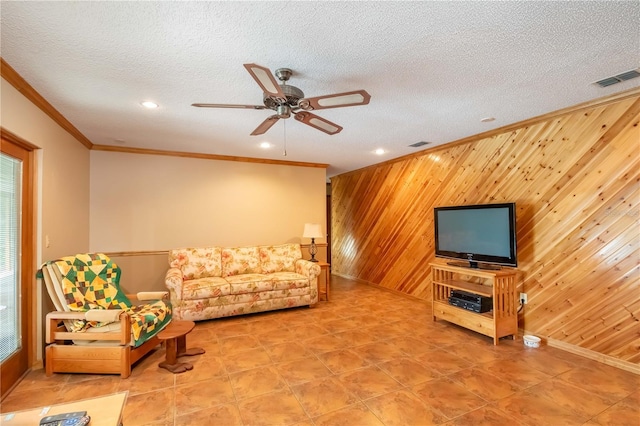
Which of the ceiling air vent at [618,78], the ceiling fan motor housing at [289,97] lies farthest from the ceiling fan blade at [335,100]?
the ceiling air vent at [618,78]

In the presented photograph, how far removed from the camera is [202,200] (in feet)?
17.0

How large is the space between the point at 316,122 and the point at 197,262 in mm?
3149

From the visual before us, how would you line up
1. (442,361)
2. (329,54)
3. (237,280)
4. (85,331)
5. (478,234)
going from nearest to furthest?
(329,54), (85,331), (442,361), (478,234), (237,280)

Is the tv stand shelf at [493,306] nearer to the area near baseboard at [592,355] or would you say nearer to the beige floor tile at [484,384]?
the area near baseboard at [592,355]

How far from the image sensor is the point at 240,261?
16.1 feet

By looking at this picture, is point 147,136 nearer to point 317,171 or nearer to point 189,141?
point 189,141

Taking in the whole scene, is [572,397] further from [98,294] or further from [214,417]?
[98,294]

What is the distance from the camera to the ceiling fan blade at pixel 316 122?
7.75 ft

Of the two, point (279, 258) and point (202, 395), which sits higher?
point (279, 258)

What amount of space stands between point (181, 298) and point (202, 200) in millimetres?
1822

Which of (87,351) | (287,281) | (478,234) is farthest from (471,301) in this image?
(87,351)

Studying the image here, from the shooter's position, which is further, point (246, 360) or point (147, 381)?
point (246, 360)

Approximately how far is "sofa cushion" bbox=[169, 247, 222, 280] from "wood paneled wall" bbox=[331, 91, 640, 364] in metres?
3.32

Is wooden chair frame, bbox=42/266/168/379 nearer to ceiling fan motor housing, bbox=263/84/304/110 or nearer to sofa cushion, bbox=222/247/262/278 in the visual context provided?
sofa cushion, bbox=222/247/262/278
